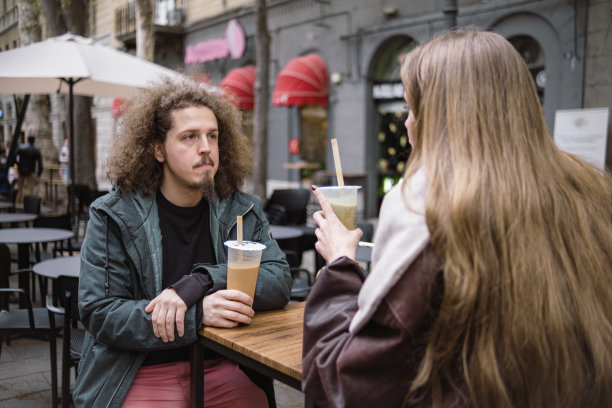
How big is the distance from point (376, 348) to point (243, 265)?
2.56 feet

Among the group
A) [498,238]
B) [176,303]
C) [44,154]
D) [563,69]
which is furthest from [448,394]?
[44,154]

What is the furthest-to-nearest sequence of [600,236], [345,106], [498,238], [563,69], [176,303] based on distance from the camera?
[345,106]
[563,69]
[176,303]
[600,236]
[498,238]

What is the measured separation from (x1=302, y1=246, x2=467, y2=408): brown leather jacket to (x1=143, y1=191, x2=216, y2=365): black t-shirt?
917mm

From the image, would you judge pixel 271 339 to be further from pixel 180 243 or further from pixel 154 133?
pixel 154 133

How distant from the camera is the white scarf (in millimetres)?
1180

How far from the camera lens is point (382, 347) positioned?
119 centimetres

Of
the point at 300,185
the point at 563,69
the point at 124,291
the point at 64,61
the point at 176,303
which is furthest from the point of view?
the point at 300,185

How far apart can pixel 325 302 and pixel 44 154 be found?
482 inches

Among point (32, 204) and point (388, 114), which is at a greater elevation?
point (388, 114)

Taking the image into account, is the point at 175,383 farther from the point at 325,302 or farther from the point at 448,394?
the point at 448,394

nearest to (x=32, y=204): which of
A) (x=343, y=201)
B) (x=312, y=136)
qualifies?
(x=343, y=201)

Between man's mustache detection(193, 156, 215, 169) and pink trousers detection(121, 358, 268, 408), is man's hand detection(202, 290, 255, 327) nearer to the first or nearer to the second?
pink trousers detection(121, 358, 268, 408)

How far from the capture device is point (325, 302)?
1.38m

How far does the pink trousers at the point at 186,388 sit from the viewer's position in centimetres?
202
